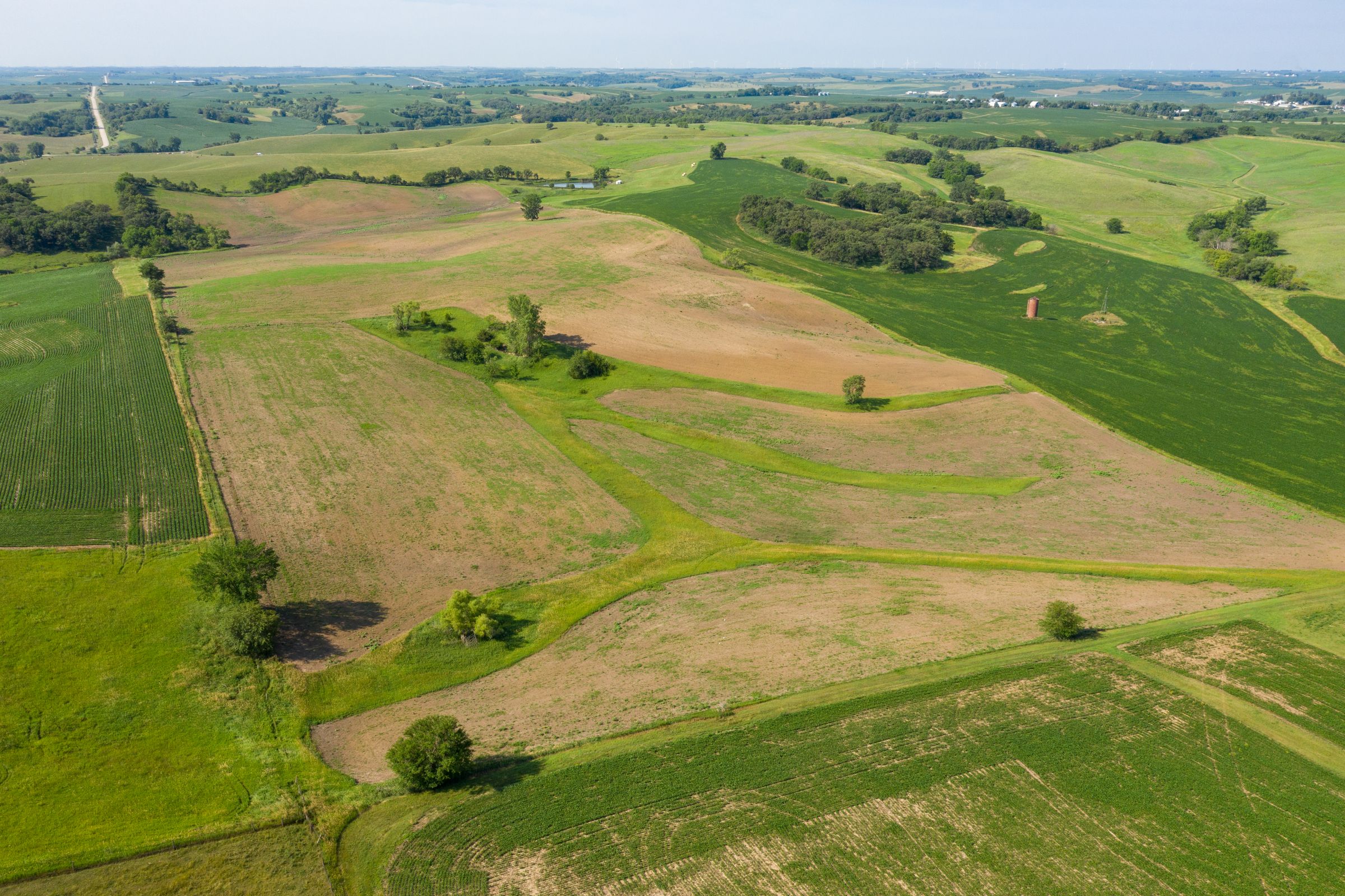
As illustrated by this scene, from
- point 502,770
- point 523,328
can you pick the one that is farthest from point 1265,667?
point 523,328

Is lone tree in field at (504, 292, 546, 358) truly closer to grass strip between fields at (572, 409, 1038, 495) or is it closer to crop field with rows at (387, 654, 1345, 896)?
grass strip between fields at (572, 409, 1038, 495)

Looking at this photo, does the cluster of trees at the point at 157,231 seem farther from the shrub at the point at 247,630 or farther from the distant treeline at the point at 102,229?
the shrub at the point at 247,630

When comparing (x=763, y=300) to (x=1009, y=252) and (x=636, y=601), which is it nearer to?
(x=1009, y=252)

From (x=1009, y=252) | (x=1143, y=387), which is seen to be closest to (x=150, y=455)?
(x=1143, y=387)

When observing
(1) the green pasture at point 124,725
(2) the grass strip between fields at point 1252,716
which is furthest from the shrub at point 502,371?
(2) the grass strip between fields at point 1252,716

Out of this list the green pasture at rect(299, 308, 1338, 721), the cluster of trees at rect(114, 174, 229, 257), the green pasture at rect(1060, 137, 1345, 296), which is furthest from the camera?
the cluster of trees at rect(114, 174, 229, 257)

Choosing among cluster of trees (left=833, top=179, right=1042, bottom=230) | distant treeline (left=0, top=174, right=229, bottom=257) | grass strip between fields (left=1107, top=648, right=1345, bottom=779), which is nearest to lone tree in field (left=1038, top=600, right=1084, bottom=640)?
grass strip between fields (left=1107, top=648, right=1345, bottom=779)

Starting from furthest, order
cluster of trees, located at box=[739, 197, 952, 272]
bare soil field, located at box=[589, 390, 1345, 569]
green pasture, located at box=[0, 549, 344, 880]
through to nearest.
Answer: cluster of trees, located at box=[739, 197, 952, 272], bare soil field, located at box=[589, 390, 1345, 569], green pasture, located at box=[0, 549, 344, 880]
